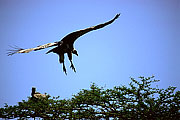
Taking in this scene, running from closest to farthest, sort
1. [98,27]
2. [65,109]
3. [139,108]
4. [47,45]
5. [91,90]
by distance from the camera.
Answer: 1. [47,45]
2. [98,27]
3. [139,108]
4. [65,109]
5. [91,90]

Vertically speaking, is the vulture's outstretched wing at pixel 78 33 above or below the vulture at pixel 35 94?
above

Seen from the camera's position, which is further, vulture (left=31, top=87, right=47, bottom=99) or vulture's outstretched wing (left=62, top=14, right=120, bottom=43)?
vulture (left=31, top=87, right=47, bottom=99)

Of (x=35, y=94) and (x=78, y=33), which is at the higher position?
(x=78, y=33)

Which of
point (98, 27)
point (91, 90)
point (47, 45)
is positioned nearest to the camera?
point (47, 45)

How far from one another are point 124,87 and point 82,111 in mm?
2021

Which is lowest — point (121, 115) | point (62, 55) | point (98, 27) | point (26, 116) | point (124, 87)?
point (121, 115)

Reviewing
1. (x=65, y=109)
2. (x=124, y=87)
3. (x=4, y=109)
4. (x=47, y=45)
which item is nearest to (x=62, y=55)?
(x=47, y=45)

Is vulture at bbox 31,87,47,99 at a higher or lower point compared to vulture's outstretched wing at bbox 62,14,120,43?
lower

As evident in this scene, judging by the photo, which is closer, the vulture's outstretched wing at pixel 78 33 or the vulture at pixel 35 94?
the vulture's outstretched wing at pixel 78 33

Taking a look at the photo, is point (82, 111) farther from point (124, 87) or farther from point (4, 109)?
point (4, 109)

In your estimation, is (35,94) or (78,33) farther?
(35,94)

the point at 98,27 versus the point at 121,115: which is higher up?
the point at 98,27

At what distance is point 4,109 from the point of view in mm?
9320

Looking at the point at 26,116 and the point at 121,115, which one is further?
the point at 26,116
